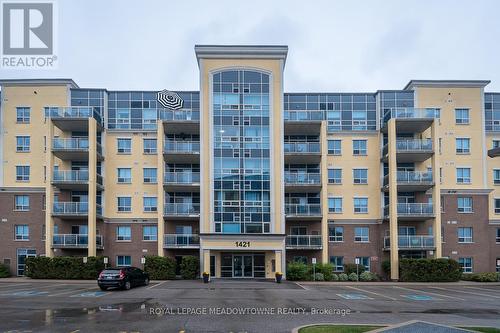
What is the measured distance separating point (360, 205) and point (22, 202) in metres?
29.7

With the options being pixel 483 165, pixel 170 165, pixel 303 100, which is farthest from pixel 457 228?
pixel 170 165

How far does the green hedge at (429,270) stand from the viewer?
39.7 metres

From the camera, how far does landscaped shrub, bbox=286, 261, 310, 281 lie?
3962 centimetres

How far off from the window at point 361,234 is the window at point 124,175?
67.8 feet

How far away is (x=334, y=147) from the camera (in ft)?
148

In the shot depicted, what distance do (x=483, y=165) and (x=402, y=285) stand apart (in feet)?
49.8

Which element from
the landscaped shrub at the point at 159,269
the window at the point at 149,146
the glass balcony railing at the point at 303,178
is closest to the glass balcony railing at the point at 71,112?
the window at the point at 149,146

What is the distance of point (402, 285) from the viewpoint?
121 feet

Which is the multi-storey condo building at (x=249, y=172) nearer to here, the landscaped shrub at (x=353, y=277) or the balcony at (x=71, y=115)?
the balcony at (x=71, y=115)

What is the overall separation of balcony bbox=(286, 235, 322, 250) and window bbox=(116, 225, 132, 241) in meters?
14.0

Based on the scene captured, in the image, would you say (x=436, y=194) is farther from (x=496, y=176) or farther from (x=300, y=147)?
(x=300, y=147)

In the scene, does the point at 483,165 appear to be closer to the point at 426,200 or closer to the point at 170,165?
the point at 426,200

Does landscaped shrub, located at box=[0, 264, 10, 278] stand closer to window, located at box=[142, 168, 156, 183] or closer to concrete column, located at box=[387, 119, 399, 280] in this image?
window, located at box=[142, 168, 156, 183]

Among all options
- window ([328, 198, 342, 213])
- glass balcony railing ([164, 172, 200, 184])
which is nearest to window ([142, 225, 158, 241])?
glass balcony railing ([164, 172, 200, 184])
